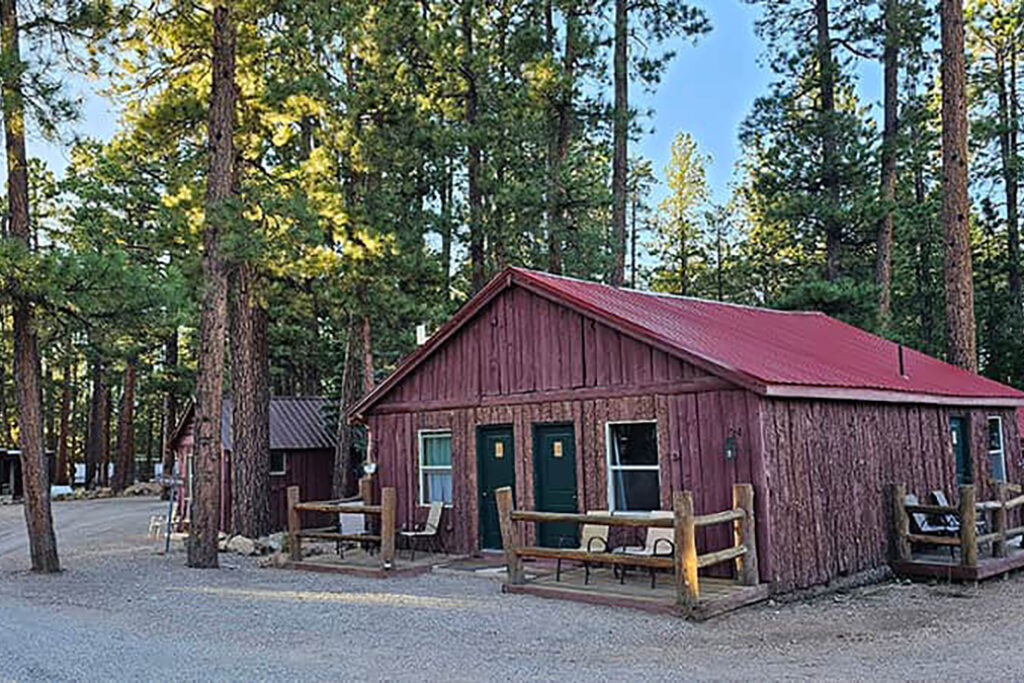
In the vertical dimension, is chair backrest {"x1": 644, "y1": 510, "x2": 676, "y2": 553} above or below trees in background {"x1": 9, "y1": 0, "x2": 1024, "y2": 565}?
below

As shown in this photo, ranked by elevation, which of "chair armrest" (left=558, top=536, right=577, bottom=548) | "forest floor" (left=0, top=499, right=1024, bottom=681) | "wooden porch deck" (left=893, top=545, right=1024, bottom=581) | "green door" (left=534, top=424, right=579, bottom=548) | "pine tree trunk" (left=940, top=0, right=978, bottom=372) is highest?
"pine tree trunk" (left=940, top=0, right=978, bottom=372)

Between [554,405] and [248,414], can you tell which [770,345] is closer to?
[554,405]

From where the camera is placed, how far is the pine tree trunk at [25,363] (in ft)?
43.4

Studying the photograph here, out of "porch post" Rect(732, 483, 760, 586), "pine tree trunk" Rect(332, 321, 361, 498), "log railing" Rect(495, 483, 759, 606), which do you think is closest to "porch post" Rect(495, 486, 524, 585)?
"log railing" Rect(495, 483, 759, 606)

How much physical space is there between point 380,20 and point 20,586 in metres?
12.3

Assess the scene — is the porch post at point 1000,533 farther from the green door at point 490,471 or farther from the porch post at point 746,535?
the green door at point 490,471

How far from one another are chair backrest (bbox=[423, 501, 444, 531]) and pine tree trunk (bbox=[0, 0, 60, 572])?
17.8ft

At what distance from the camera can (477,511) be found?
13.8 meters

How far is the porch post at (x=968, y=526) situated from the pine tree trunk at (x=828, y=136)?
11081mm

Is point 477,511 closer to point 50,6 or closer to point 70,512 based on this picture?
point 50,6

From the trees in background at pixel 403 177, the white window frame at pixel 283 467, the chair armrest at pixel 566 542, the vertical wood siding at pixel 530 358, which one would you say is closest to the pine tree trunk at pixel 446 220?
the trees in background at pixel 403 177

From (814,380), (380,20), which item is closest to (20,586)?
(814,380)

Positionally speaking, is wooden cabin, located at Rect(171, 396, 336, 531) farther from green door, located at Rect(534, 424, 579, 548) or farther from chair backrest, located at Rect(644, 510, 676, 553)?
chair backrest, located at Rect(644, 510, 676, 553)

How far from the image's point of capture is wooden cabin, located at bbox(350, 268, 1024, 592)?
10859 millimetres
